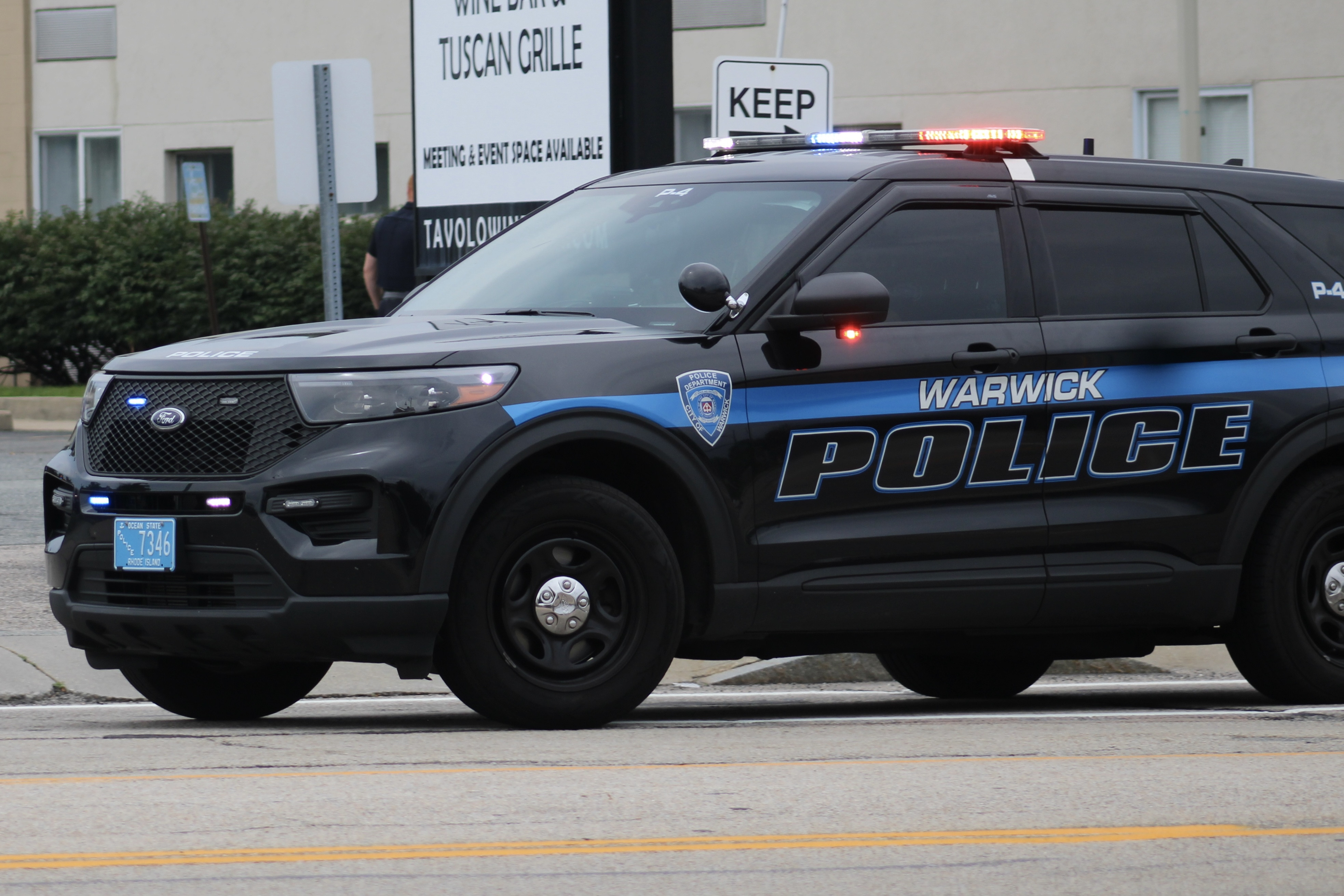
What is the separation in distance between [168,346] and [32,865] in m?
2.41

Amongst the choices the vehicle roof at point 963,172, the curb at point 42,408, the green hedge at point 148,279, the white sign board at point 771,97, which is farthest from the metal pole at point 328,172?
the green hedge at point 148,279

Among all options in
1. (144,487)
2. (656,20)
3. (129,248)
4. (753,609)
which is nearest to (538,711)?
(753,609)

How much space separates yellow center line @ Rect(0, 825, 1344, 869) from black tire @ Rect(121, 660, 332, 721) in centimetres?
246

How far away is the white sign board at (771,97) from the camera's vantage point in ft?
38.9

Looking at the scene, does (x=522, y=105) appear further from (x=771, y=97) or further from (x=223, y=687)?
(x=223, y=687)

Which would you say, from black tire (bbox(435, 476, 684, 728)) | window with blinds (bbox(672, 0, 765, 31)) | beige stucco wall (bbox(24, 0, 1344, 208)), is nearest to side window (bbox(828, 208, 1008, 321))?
black tire (bbox(435, 476, 684, 728))

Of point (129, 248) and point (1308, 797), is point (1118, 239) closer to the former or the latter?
point (1308, 797)

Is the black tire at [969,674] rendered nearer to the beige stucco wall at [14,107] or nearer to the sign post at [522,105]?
the sign post at [522,105]

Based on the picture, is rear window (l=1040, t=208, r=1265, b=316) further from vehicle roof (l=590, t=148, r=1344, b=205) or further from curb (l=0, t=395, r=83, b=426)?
curb (l=0, t=395, r=83, b=426)

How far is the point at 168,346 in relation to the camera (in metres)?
6.90

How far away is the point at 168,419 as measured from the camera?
265 inches

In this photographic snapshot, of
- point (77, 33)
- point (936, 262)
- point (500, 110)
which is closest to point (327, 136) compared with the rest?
point (500, 110)

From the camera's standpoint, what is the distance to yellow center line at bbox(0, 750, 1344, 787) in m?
5.95

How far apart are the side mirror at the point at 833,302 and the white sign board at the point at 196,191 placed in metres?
13.6
